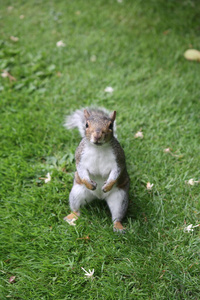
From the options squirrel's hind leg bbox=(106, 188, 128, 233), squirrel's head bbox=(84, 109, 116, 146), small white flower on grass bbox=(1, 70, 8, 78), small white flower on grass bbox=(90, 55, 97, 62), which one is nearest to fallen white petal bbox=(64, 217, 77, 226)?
squirrel's hind leg bbox=(106, 188, 128, 233)

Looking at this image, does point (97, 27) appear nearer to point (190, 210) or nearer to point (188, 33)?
point (188, 33)

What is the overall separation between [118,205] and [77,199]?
0.29 meters

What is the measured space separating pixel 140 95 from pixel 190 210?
157cm

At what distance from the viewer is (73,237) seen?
201 centimetres

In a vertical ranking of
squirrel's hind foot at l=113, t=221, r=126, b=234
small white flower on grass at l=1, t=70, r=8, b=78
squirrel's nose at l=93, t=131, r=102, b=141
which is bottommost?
squirrel's hind foot at l=113, t=221, r=126, b=234

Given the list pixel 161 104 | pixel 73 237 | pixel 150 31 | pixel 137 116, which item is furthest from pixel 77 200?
pixel 150 31

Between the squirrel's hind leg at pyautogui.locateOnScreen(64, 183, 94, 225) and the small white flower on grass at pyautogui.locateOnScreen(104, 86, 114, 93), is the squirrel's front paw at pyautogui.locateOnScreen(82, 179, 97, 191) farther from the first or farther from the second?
the small white flower on grass at pyautogui.locateOnScreen(104, 86, 114, 93)

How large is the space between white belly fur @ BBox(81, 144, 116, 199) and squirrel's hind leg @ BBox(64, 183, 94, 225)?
0.15 m

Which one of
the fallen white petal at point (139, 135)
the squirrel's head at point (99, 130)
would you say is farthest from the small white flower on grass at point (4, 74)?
the squirrel's head at point (99, 130)

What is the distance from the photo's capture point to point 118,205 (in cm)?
204

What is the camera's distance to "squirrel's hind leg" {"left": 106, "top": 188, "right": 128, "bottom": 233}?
2.04 m

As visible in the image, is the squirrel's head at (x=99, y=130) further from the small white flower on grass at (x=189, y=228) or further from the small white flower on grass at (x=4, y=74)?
the small white flower on grass at (x=4, y=74)

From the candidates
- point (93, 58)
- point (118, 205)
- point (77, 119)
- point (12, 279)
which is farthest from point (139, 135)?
point (12, 279)

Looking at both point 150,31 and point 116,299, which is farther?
point 150,31
